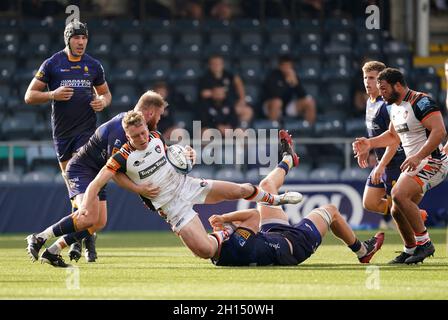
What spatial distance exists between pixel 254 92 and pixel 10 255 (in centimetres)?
878

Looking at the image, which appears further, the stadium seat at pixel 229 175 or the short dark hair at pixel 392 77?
the stadium seat at pixel 229 175

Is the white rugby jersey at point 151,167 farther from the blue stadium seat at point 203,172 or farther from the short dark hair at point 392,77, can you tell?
the blue stadium seat at point 203,172

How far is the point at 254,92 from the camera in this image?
2223 cm

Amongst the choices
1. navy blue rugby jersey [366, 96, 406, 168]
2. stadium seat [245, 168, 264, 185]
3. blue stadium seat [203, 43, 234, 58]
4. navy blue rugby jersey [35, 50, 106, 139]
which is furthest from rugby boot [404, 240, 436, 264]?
blue stadium seat [203, 43, 234, 58]

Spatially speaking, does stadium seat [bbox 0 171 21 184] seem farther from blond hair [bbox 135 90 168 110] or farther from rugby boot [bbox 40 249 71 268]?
blond hair [bbox 135 90 168 110]

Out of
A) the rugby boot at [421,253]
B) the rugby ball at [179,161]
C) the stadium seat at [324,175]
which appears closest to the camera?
→ the rugby ball at [179,161]

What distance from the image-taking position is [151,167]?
456 inches

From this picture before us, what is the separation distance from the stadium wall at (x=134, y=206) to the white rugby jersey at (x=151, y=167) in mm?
7941

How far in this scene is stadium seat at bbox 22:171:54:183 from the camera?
19.6 meters

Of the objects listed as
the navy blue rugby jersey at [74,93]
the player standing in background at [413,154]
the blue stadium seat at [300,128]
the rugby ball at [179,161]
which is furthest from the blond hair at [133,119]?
the blue stadium seat at [300,128]

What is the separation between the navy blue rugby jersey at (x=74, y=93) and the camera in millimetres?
13805

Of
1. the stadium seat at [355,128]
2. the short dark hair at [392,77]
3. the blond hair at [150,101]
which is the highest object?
the short dark hair at [392,77]

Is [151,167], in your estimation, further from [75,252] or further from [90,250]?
[90,250]

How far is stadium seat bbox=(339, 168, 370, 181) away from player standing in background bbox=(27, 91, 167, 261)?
726 centimetres
